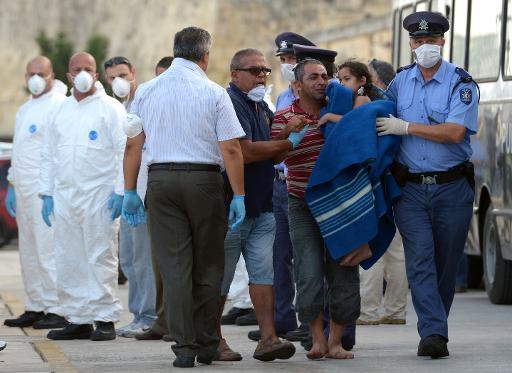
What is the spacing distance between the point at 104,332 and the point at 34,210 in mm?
1565

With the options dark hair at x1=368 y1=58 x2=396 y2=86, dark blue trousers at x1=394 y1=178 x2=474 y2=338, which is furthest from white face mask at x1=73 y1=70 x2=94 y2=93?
dark blue trousers at x1=394 y1=178 x2=474 y2=338

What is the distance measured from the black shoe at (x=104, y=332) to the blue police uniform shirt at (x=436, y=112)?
2466 mm

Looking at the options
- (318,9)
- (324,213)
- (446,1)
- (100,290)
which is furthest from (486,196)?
(318,9)

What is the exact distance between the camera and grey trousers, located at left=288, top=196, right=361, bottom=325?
10.2 meters

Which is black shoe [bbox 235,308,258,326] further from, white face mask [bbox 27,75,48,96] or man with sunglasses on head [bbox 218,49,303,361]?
man with sunglasses on head [bbox 218,49,303,361]

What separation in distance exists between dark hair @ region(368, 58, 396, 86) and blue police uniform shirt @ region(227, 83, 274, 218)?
235 cm

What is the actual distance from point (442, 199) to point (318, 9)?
4849cm

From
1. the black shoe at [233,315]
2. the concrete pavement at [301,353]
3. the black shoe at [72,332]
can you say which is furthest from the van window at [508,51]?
the black shoe at [72,332]

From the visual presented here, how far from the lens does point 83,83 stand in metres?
12.1

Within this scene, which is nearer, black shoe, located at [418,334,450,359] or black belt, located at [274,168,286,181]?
black shoe, located at [418,334,450,359]

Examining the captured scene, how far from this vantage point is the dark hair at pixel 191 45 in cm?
1006

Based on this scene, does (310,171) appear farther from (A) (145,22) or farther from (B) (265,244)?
(A) (145,22)

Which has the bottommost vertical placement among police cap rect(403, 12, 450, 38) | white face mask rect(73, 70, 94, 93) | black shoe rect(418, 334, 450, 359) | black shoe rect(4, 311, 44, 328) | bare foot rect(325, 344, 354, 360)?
black shoe rect(4, 311, 44, 328)

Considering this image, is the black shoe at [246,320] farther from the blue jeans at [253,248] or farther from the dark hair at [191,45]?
the dark hair at [191,45]
